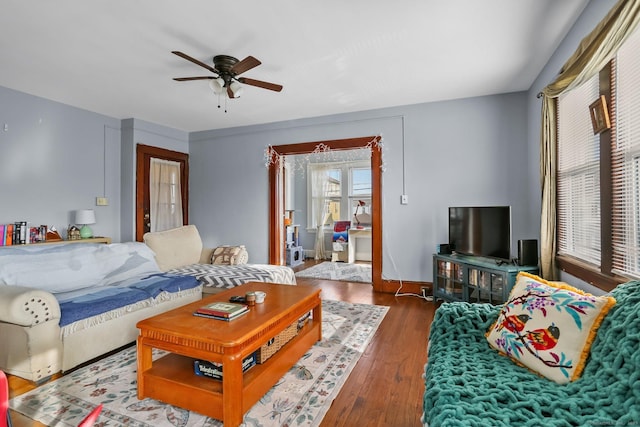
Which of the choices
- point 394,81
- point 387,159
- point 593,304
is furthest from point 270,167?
point 593,304

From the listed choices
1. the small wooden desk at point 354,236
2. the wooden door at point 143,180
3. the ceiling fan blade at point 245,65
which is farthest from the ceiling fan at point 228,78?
the small wooden desk at point 354,236

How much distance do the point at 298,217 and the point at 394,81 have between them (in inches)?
184

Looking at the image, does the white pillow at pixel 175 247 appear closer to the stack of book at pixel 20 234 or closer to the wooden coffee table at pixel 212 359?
the stack of book at pixel 20 234

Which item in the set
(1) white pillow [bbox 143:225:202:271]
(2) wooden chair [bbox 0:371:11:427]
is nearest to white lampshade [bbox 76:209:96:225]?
(1) white pillow [bbox 143:225:202:271]

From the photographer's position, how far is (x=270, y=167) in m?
5.10

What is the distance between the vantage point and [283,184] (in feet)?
17.2

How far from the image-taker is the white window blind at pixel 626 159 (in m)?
1.74

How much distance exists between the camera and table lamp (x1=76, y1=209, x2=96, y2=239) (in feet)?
13.4

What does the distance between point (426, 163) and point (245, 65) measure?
8.69 feet

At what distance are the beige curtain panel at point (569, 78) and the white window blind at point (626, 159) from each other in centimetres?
13

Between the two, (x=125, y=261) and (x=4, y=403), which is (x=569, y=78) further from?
(x=125, y=261)

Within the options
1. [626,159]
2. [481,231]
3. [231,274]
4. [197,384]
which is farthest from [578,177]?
[231,274]

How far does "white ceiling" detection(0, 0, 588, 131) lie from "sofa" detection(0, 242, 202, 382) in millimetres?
1806

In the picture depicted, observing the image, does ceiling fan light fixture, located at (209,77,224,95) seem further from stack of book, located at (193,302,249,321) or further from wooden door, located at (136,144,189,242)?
wooden door, located at (136,144,189,242)
